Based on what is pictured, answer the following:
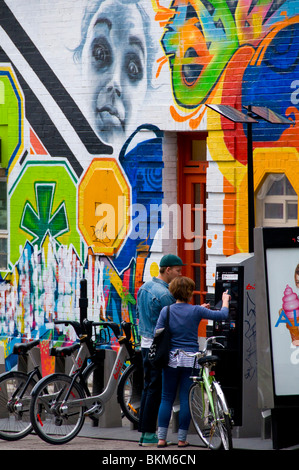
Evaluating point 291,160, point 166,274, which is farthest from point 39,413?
point 291,160

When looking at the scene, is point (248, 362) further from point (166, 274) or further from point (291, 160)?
point (291, 160)

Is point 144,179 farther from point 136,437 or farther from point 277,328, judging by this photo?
point 277,328

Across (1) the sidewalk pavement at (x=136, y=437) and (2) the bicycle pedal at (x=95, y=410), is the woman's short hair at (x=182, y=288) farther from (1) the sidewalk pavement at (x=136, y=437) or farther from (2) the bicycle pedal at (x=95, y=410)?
(2) the bicycle pedal at (x=95, y=410)

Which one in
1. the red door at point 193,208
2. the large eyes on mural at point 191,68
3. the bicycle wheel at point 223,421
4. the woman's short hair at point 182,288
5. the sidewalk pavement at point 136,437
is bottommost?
the sidewalk pavement at point 136,437

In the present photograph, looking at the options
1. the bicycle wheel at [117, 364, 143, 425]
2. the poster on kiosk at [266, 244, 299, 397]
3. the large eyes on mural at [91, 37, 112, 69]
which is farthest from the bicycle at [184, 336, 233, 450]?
the large eyes on mural at [91, 37, 112, 69]

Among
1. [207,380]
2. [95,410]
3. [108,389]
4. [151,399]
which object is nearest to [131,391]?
[108,389]

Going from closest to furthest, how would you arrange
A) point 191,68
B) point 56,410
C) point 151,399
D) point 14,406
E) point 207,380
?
point 207,380 < point 151,399 < point 56,410 < point 14,406 < point 191,68

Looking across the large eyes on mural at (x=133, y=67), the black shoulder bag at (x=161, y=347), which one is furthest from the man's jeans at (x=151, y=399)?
the large eyes on mural at (x=133, y=67)

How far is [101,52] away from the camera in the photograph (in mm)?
15531

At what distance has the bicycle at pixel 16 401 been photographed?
448 inches

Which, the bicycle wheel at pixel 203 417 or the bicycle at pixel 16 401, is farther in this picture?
the bicycle at pixel 16 401

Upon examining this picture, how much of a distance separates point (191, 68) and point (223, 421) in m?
6.11

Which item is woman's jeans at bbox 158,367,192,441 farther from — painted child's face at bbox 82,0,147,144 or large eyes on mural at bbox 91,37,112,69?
large eyes on mural at bbox 91,37,112,69

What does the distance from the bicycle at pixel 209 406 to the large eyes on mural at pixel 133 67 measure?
5.59 m
